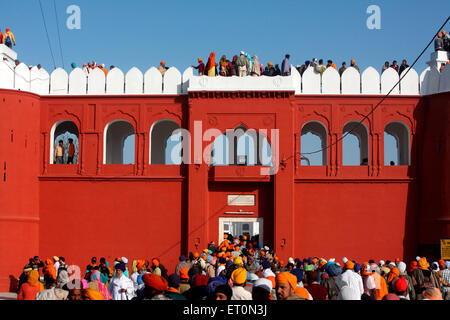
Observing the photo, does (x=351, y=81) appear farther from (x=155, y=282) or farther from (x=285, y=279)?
(x=155, y=282)

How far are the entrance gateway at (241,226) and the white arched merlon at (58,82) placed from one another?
642 centimetres

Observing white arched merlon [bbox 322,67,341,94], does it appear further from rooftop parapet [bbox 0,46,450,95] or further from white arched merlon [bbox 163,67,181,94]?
white arched merlon [bbox 163,67,181,94]

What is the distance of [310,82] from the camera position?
19.5m

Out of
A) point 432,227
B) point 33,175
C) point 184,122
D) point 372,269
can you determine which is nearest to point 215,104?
point 184,122

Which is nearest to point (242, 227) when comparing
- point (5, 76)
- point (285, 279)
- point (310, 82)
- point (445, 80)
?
point (310, 82)

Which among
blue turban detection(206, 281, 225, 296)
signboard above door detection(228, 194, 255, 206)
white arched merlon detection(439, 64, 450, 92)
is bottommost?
blue turban detection(206, 281, 225, 296)

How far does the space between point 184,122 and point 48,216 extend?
5044 millimetres

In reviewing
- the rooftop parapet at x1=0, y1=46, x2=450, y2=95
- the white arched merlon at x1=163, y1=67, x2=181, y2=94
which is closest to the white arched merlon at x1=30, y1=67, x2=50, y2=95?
the rooftop parapet at x1=0, y1=46, x2=450, y2=95

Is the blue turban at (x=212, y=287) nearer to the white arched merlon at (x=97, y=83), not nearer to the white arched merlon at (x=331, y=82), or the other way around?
the white arched merlon at (x=331, y=82)

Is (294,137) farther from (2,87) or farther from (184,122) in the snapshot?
(2,87)

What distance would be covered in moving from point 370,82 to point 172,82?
6.08 meters

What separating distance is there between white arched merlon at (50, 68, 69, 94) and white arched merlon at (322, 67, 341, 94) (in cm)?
801

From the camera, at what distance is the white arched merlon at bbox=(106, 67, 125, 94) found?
19656mm

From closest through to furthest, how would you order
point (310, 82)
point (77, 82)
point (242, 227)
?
1. point (242, 227)
2. point (310, 82)
3. point (77, 82)
